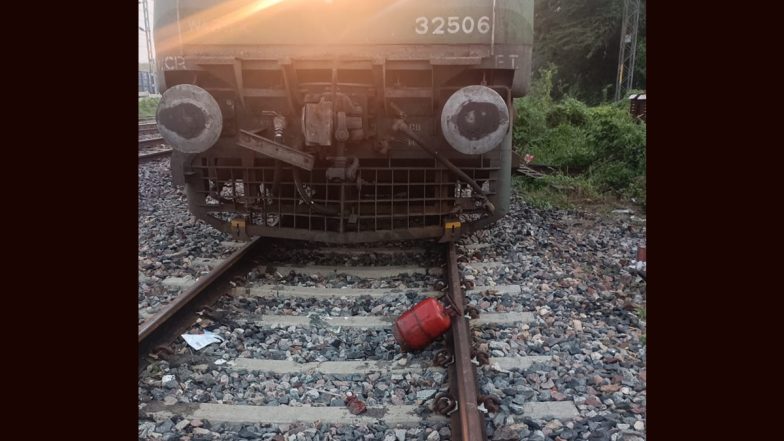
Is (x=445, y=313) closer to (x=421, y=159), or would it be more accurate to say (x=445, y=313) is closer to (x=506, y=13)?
(x=421, y=159)

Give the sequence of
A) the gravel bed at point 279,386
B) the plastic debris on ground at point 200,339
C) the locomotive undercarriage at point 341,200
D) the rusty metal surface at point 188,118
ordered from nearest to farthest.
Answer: the gravel bed at point 279,386
the plastic debris on ground at point 200,339
the rusty metal surface at point 188,118
the locomotive undercarriage at point 341,200

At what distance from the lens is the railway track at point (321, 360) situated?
2719 mm

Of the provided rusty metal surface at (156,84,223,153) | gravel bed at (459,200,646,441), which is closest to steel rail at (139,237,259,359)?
rusty metal surface at (156,84,223,153)

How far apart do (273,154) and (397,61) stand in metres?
1.16

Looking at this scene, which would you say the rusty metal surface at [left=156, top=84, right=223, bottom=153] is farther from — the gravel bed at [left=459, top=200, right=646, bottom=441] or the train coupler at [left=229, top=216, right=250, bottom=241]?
the gravel bed at [left=459, top=200, right=646, bottom=441]

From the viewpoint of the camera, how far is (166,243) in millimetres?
5523

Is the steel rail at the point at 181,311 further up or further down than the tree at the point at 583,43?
further down

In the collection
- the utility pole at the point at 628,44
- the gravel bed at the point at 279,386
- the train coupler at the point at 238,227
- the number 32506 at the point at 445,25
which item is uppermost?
the utility pole at the point at 628,44

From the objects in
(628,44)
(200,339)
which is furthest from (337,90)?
(628,44)

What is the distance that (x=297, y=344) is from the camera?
11.5ft

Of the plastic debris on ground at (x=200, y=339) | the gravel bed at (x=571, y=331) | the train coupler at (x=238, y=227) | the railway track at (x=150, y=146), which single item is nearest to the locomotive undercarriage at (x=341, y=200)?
the train coupler at (x=238, y=227)

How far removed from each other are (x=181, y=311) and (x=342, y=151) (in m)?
1.66

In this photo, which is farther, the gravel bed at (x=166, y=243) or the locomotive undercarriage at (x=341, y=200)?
the locomotive undercarriage at (x=341, y=200)

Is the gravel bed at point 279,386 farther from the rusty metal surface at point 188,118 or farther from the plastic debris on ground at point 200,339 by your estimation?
the rusty metal surface at point 188,118
